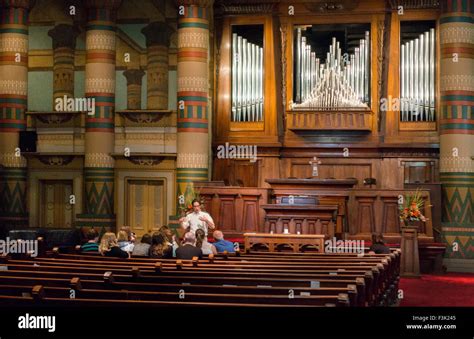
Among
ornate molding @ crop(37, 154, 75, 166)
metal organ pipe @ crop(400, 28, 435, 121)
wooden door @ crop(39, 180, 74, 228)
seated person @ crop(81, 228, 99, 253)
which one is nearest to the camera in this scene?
seated person @ crop(81, 228, 99, 253)

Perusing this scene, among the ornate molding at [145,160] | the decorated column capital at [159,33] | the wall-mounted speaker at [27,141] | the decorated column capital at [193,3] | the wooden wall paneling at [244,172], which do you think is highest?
the decorated column capital at [193,3]

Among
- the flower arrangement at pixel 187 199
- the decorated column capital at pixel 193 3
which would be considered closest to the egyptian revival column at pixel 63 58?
the decorated column capital at pixel 193 3

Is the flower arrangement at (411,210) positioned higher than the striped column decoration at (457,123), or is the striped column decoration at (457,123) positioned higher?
the striped column decoration at (457,123)

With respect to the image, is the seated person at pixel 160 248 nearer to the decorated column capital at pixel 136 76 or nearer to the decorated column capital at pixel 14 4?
the decorated column capital at pixel 14 4

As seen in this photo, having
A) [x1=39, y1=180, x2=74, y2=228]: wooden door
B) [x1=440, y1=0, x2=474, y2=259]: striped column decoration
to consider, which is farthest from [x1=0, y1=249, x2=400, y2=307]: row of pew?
[x1=39, y1=180, x2=74, y2=228]: wooden door

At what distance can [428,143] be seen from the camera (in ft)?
66.7

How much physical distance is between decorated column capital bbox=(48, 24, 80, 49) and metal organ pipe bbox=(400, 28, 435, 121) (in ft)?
30.2

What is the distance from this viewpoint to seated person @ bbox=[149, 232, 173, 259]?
12.4 m

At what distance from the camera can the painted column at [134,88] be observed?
75.5 feet

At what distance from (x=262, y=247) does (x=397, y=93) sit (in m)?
6.46

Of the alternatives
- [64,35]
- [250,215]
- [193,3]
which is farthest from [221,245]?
[64,35]

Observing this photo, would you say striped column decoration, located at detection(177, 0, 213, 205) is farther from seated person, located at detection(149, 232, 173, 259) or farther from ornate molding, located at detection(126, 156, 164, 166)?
seated person, located at detection(149, 232, 173, 259)

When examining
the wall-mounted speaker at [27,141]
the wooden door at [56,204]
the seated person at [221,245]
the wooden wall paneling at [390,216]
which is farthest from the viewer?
the wooden door at [56,204]

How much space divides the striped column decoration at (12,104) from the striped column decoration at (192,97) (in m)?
4.25
